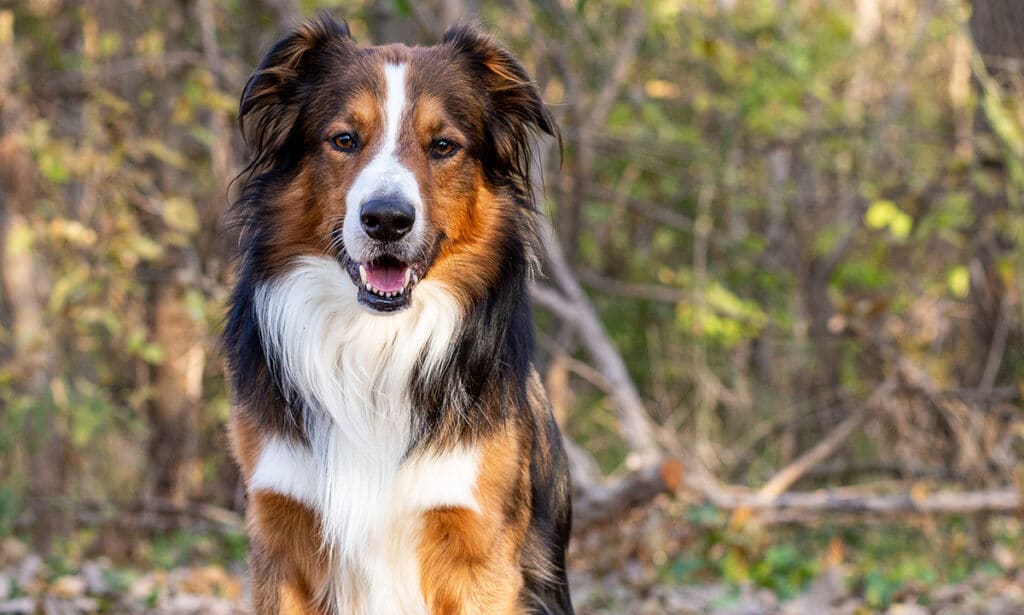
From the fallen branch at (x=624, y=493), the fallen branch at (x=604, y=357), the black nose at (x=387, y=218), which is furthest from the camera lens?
the fallen branch at (x=604, y=357)

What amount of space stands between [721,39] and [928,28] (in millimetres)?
3423

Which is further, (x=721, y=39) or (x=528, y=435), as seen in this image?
(x=721, y=39)

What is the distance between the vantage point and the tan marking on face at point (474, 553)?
342cm

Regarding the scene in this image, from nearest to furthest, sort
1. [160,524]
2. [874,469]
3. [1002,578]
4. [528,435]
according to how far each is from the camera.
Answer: [528,435], [1002,578], [160,524], [874,469]

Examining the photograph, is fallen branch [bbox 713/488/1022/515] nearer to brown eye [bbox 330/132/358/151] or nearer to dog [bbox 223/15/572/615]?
dog [bbox 223/15/572/615]

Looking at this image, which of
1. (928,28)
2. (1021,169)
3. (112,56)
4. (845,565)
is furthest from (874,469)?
(112,56)

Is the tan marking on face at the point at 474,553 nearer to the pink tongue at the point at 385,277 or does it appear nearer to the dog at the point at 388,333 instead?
the dog at the point at 388,333

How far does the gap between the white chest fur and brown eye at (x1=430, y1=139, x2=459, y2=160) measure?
40 centimetres

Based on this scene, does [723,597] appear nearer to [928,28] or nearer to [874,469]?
[874,469]

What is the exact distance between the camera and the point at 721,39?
334 inches

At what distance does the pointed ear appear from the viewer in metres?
3.75

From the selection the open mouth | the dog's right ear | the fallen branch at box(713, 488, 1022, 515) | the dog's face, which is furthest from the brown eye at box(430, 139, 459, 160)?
the fallen branch at box(713, 488, 1022, 515)

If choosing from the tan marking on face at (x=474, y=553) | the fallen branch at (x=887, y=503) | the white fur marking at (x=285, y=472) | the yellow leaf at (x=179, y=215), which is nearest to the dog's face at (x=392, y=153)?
the white fur marking at (x=285, y=472)

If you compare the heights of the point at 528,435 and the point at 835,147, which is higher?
the point at 835,147
